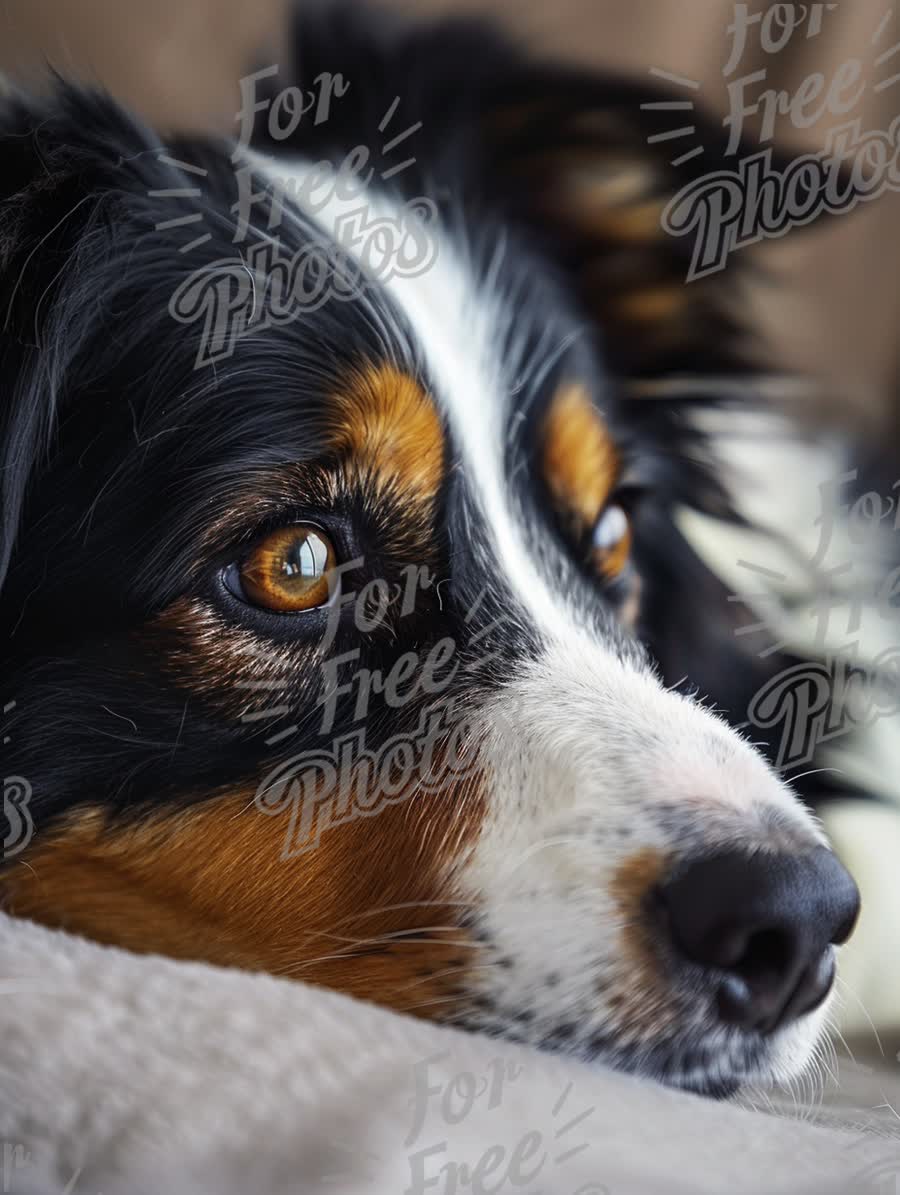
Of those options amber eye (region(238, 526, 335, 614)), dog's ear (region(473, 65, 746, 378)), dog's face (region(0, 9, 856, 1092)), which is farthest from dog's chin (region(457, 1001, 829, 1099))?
dog's ear (region(473, 65, 746, 378))

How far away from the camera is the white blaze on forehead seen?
85cm

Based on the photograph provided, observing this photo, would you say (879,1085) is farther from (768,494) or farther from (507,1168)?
(768,494)

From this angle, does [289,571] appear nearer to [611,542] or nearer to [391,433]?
[391,433]

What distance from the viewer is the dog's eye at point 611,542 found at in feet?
3.19

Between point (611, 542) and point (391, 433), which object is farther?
point (611, 542)

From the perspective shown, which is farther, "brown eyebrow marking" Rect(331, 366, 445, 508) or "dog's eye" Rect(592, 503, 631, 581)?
"dog's eye" Rect(592, 503, 631, 581)

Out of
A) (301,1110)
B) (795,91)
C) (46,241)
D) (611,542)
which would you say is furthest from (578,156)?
(301,1110)

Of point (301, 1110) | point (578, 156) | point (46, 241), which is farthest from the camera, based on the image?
point (578, 156)

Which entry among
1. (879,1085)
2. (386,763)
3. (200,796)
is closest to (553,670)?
(386,763)

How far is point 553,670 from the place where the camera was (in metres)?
0.81

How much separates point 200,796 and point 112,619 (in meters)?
0.13

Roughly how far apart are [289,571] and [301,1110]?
0.34 meters

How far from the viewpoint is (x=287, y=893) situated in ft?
2.35

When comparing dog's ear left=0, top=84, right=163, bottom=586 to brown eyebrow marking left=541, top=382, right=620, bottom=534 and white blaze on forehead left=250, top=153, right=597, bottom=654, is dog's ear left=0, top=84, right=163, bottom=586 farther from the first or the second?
brown eyebrow marking left=541, top=382, right=620, bottom=534
